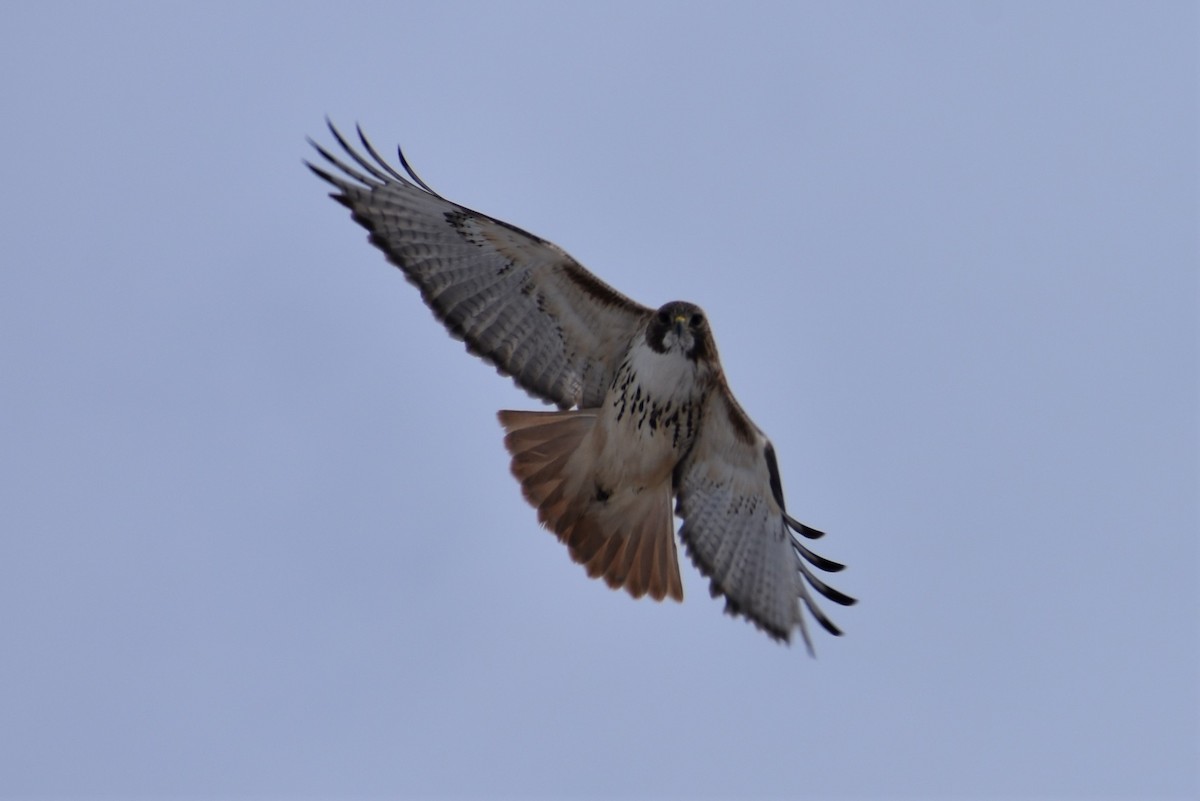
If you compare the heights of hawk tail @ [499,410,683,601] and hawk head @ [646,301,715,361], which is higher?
hawk head @ [646,301,715,361]

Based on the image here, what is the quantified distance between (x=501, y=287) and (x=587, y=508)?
1613 millimetres

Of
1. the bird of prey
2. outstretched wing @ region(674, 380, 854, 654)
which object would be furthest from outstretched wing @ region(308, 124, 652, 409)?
outstretched wing @ region(674, 380, 854, 654)

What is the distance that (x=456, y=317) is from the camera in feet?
43.4

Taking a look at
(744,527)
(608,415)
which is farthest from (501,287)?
(744,527)

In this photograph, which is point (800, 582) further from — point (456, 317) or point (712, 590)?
point (456, 317)

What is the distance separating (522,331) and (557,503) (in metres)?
1.19

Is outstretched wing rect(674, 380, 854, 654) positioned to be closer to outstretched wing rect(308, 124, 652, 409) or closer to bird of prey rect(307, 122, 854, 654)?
bird of prey rect(307, 122, 854, 654)

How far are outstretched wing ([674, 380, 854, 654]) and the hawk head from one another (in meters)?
0.33

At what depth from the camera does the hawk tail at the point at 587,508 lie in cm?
1331

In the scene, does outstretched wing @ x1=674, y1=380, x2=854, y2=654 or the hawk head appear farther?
outstretched wing @ x1=674, y1=380, x2=854, y2=654

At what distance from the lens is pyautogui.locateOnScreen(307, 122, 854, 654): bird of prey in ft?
42.3

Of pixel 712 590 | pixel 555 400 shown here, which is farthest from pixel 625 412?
→ pixel 712 590

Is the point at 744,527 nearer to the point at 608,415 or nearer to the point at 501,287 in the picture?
the point at 608,415

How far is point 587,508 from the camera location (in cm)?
1341
